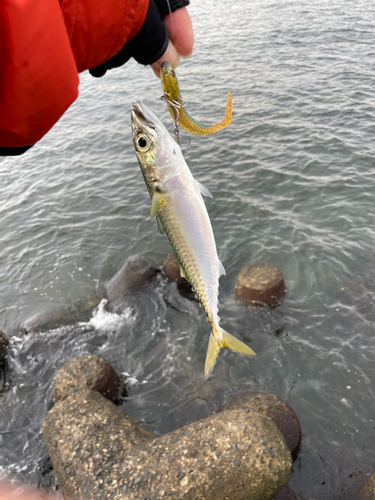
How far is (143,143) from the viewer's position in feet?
9.78

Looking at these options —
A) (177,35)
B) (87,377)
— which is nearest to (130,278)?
(87,377)

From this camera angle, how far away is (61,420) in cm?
489

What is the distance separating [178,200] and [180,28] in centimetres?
125

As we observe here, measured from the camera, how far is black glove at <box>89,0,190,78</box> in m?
2.24

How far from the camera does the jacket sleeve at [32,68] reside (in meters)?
1.44

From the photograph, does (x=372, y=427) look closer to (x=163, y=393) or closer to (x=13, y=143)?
(x=163, y=393)

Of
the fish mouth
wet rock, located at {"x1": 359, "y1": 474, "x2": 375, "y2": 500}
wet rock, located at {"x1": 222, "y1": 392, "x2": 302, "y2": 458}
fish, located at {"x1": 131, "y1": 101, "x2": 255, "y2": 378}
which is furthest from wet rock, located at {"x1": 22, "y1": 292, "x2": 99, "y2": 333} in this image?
the fish mouth

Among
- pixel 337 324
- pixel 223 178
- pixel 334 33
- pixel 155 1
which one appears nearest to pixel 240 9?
pixel 334 33

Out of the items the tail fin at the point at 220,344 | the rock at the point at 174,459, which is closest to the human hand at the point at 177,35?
the tail fin at the point at 220,344

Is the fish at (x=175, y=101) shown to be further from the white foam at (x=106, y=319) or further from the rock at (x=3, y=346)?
the rock at (x=3, y=346)

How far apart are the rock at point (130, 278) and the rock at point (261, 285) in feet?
7.36

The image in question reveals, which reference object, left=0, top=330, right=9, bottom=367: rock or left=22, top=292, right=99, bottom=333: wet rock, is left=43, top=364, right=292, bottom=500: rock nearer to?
left=0, top=330, right=9, bottom=367: rock

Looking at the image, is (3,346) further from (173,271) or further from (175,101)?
(175,101)

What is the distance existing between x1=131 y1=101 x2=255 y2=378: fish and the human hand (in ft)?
1.33
